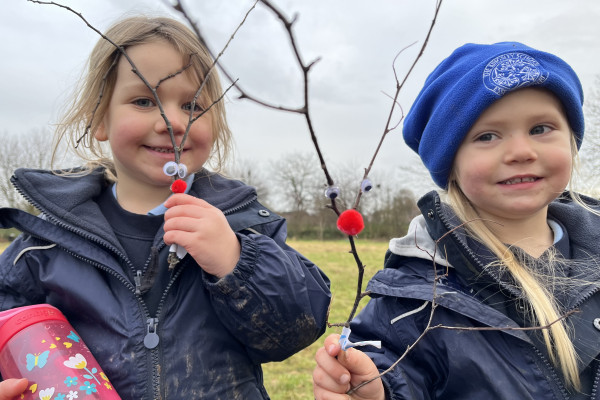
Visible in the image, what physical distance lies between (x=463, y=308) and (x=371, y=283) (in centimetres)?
36

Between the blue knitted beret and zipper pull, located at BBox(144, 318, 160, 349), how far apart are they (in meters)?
1.30

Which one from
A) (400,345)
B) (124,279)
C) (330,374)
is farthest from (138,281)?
(400,345)

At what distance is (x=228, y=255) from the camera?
63.6 inches

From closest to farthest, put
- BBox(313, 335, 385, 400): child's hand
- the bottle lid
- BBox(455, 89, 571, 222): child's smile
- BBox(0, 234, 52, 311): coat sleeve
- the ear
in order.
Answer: BBox(313, 335, 385, 400): child's hand → the bottle lid → BBox(455, 89, 571, 222): child's smile → BBox(0, 234, 52, 311): coat sleeve → the ear

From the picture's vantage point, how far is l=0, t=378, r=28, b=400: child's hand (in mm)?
1377

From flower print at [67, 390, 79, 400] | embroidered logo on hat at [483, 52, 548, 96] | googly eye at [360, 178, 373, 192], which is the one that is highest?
embroidered logo on hat at [483, 52, 548, 96]

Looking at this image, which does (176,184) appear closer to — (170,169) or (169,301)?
(170,169)

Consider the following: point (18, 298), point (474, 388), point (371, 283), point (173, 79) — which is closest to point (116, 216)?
point (18, 298)

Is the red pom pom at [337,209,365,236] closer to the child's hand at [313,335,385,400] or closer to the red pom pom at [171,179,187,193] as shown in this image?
the child's hand at [313,335,385,400]

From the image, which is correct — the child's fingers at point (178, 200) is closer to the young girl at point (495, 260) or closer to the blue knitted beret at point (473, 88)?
the young girl at point (495, 260)

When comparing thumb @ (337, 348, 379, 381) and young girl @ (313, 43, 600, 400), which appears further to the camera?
young girl @ (313, 43, 600, 400)

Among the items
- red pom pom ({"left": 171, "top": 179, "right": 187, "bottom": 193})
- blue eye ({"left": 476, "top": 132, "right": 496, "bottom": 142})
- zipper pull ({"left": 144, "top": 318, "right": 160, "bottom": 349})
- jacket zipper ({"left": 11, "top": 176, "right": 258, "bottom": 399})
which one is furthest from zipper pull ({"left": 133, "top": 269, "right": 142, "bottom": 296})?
blue eye ({"left": 476, "top": 132, "right": 496, "bottom": 142})

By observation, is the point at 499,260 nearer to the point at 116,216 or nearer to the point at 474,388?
the point at 474,388

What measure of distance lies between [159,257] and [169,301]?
20 centimetres
